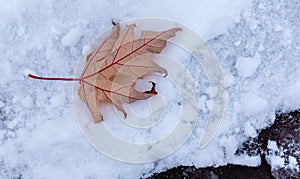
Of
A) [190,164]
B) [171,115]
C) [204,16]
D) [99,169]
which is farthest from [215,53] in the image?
[99,169]

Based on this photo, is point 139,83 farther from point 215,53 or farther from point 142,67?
point 215,53

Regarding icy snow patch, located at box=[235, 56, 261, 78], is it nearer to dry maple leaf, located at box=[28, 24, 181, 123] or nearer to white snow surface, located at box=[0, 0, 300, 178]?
white snow surface, located at box=[0, 0, 300, 178]

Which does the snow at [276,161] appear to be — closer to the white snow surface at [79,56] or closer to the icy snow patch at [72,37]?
the white snow surface at [79,56]

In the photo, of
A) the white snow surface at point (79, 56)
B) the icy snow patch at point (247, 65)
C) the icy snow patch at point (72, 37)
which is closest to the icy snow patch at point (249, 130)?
the white snow surface at point (79, 56)

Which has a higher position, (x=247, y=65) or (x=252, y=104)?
(x=247, y=65)

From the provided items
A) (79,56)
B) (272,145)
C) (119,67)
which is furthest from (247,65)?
(79,56)

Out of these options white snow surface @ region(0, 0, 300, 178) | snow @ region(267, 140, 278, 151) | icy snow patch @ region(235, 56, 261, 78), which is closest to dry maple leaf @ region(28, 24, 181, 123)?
white snow surface @ region(0, 0, 300, 178)

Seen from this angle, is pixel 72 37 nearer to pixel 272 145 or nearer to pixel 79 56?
pixel 79 56
